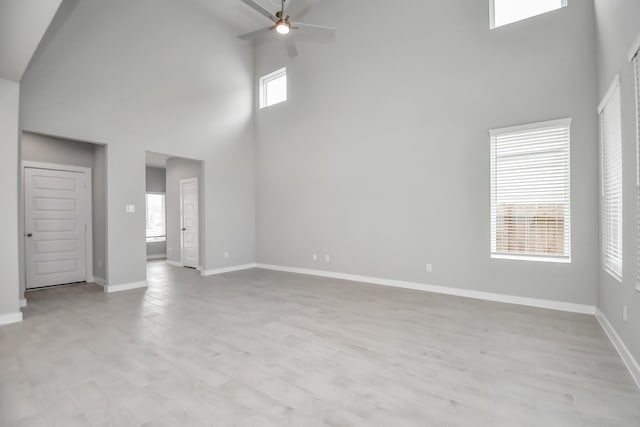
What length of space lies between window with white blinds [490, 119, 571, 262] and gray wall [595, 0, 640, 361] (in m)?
0.92

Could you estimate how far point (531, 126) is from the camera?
13.5 feet

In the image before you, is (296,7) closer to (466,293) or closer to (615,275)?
(466,293)

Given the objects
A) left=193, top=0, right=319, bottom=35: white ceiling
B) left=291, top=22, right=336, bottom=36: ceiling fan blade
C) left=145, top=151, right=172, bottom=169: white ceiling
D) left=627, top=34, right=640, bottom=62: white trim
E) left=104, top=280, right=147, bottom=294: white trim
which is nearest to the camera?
left=627, top=34, right=640, bottom=62: white trim

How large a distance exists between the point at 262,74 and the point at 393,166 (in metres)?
4.13

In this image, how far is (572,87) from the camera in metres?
3.88

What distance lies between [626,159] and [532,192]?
1611 mm

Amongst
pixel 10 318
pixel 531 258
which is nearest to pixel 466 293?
pixel 531 258

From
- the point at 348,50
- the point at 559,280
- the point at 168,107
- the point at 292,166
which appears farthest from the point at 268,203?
the point at 559,280

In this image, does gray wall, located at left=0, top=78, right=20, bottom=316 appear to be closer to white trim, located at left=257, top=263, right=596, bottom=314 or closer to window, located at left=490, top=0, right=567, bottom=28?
white trim, located at left=257, top=263, right=596, bottom=314

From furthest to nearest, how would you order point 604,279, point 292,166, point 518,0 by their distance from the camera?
point 292,166
point 518,0
point 604,279

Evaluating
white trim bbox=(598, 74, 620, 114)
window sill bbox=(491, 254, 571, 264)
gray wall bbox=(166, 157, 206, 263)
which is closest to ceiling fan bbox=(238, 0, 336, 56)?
white trim bbox=(598, 74, 620, 114)

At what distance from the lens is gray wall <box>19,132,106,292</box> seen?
17.4ft

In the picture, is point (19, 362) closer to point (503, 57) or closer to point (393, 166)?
point (393, 166)

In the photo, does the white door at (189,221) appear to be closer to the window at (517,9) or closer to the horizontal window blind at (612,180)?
the window at (517,9)
